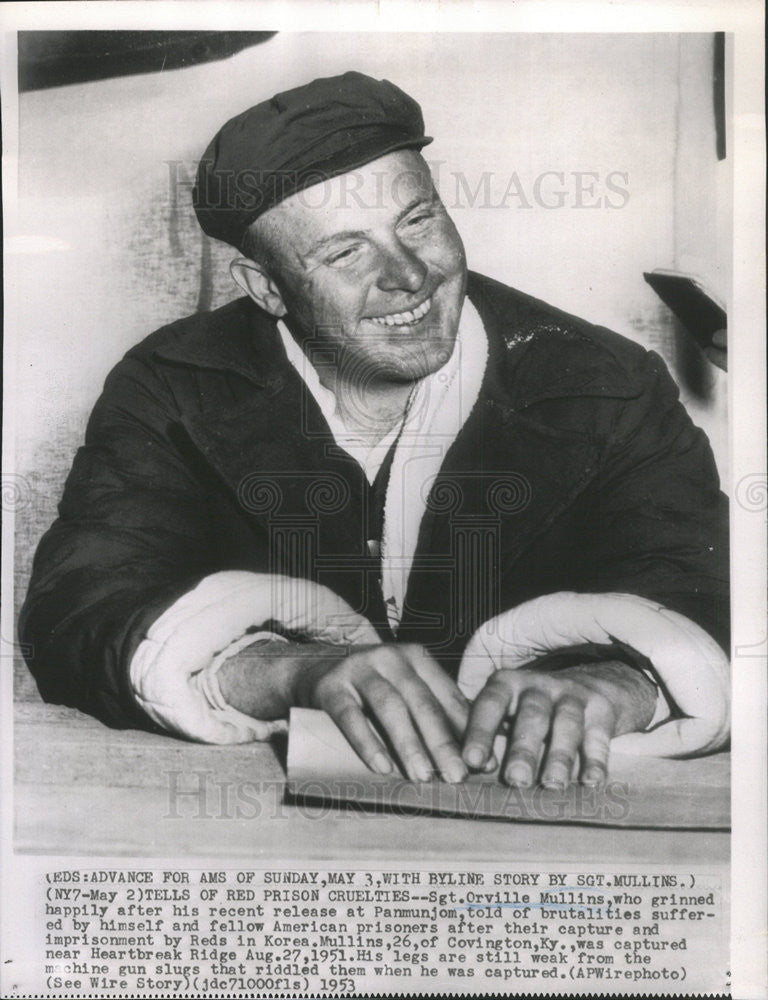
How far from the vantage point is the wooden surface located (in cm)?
175

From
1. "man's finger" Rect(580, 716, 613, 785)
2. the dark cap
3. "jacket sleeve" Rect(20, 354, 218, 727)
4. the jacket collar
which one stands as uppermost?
the dark cap

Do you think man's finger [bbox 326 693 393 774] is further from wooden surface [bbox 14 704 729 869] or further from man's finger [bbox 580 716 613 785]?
man's finger [bbox 580 716 613 785]

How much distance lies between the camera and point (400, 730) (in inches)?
67.5

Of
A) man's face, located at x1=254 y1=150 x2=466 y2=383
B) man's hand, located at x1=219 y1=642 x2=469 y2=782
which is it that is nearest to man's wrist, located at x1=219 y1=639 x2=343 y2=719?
man's hand, located at x1=219 y1=642 x2=469 y2=782

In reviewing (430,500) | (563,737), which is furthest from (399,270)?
(563,737)

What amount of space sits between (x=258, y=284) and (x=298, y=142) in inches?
9.3

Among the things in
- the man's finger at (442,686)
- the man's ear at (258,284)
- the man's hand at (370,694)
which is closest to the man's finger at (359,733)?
the man's hand at (370,694)

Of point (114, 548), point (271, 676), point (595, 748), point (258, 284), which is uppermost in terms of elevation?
point (258, 284)

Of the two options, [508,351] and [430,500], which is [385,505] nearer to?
[430,500]

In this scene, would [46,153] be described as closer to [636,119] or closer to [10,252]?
[10,252]

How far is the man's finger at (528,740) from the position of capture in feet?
5.61

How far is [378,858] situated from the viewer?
1762 mm

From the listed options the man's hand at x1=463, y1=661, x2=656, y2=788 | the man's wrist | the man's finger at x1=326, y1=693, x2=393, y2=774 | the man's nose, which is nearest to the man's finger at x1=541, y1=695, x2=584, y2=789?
the man's hand at x1=463, y1=661, x2=656, y2=788

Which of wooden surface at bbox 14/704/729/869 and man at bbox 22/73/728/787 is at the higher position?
man at bbox 22/73/728/787
